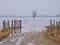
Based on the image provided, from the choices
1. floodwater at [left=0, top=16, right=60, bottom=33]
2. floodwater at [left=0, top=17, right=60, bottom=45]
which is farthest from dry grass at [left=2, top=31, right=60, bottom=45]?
floodwater at [left=0, top=16, right=60, bottom=33]

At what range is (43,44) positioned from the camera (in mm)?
1842

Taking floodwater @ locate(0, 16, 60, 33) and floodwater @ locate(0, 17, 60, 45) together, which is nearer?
floodwater @ locate(0, 17, 60, 45)

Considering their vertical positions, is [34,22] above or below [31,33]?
above

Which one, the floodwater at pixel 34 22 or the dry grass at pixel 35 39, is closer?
the dry grass at pixel 35 39

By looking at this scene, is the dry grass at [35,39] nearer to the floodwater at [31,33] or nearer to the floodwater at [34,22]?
the floodwater at [31,33]

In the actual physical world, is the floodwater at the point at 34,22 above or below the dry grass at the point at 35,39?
above

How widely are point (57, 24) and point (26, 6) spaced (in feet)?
1.79

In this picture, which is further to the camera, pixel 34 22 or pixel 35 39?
pixel 34 22

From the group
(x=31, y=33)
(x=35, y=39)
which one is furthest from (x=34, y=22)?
(x=35, y=39)

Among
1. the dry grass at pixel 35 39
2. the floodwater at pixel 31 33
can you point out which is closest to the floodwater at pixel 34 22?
the floodwater at pixel 31 33

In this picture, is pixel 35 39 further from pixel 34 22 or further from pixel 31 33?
pixel 34 22

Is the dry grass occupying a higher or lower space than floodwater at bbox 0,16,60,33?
lower

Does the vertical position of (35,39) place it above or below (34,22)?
Result: below

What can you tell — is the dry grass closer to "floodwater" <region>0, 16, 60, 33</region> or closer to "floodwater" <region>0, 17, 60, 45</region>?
"floodwater" <region>0, 17, 60, 45</region>
